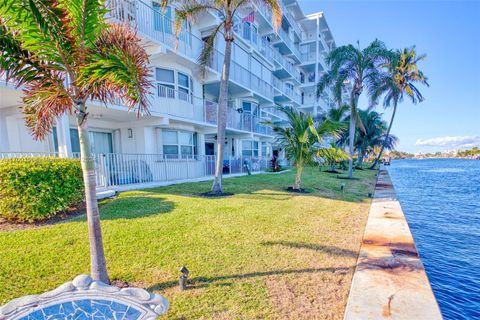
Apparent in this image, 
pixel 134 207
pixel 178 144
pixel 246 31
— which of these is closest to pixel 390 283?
pixel 134 207

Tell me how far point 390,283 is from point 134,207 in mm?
6323

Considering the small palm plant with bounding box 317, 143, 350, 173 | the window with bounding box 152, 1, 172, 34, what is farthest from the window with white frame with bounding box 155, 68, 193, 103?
the small palm plant with bounding box 317, 143, 350, 173

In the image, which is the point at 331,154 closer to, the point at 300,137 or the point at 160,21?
the point at 300,137

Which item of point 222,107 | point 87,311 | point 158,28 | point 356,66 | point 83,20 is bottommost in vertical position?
point 87,311

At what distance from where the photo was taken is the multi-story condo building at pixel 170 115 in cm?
894

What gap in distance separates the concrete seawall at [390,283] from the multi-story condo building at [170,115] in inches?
250

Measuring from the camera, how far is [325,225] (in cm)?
580

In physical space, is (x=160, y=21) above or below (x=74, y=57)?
above

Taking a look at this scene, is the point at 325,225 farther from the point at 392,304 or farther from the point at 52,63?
the point at 52,63

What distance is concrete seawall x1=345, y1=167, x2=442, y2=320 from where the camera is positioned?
2594 mm

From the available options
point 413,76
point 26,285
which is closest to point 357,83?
point 413,76

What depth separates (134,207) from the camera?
670 centimetres

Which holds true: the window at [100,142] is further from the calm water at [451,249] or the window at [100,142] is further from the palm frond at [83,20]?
the calm water at [451,249]

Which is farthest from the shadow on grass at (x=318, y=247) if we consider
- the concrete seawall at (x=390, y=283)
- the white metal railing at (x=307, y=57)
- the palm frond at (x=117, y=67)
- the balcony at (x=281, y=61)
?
the white metal railing at (x=307, y=57)
